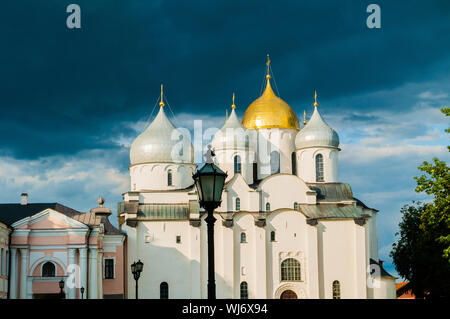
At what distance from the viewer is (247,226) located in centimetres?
4991

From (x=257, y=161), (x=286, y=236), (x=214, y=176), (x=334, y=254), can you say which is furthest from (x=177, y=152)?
(x=214, y=176)

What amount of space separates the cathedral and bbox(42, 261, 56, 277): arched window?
9.12 m

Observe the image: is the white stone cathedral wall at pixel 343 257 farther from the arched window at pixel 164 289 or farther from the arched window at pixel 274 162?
the arched window at pixel 164 289

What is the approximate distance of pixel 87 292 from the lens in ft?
133

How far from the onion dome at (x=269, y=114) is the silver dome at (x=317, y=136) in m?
2.04

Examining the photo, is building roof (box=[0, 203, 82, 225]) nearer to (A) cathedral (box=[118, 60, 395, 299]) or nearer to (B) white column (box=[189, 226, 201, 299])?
(A) cathedral (box=[118, 60, 395, 299])

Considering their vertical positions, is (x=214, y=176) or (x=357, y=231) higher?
(x=357, y=231)

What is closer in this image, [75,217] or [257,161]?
[75,217]

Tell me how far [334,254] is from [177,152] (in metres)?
14.0

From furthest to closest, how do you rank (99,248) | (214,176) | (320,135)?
(320,135)
(99,248)
(214,176)

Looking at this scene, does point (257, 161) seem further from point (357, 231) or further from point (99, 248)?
point (99, 248)

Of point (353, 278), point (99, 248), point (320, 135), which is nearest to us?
point (99, 248)

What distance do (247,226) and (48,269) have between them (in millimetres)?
15525
